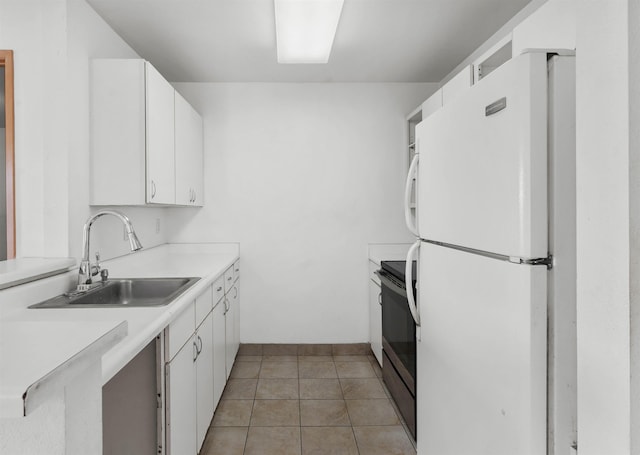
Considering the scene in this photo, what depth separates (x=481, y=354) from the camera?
1174mm

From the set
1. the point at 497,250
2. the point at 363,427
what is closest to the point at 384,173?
the point at 363,427

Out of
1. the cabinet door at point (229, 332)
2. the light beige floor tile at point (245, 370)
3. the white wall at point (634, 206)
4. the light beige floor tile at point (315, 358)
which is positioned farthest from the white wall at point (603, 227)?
the light beige floor tile at point (315, 358)

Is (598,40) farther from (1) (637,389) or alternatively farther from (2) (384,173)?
(2) (384,173)

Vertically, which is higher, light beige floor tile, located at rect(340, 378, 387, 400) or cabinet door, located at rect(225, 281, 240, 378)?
cabinet door, located at rect(225, 281, 240, 378)

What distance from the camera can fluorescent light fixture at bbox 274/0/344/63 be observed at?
6.47 ft

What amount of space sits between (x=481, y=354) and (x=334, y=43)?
226 cm

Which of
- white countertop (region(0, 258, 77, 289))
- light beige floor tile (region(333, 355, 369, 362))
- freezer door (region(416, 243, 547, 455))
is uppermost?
white countertop (region(0, 258, 77, 289))

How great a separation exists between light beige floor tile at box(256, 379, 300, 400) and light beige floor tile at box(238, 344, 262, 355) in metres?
0.53

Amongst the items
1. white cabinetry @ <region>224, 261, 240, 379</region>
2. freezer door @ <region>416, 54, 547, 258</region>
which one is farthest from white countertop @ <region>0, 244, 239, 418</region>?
freezer door @ <region>416, 54, 547, 258</region>

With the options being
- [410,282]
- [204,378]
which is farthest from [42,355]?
[204,378]

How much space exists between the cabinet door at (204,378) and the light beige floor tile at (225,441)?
0.08 m

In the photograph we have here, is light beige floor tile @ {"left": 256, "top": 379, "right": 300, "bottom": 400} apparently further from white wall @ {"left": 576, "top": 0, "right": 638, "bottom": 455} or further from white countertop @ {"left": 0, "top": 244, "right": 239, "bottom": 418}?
white wall @ {"left": 576, "top": 0, "right": 638, "bottom": 455}

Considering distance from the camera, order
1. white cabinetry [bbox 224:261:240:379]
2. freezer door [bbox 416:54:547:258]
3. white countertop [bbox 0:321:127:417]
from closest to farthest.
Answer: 1. white countertop [bbox 0:321:127:417]
2. freezer door [bbox 416:54:547:258]
3. white cabinetry [bbox 224:261:240:379]

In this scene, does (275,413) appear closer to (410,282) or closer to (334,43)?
(410,282)
